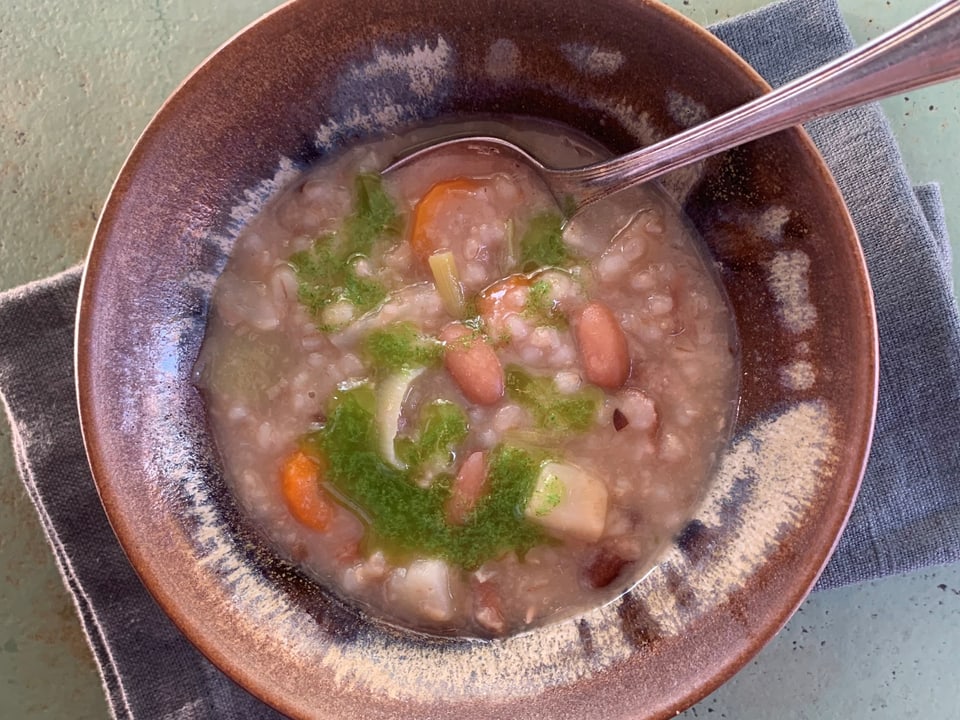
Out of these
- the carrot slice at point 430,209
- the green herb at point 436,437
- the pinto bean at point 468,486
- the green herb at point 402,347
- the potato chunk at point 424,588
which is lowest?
the potato chunk at point 424,588

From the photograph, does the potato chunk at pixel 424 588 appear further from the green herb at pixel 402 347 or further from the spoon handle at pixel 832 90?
the spoon handle at pixel 832 90

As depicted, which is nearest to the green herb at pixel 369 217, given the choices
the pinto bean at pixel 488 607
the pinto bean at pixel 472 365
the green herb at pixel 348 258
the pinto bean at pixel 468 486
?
the green herb at pixel 348 258

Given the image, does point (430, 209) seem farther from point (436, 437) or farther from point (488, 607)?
point (488, 607)

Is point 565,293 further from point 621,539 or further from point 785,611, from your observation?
point 785,611

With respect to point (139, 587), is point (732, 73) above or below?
above

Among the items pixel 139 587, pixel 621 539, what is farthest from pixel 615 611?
pixel 139 587
